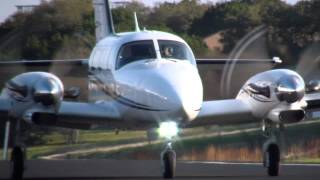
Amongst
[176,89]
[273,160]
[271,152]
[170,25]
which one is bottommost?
[273,160]

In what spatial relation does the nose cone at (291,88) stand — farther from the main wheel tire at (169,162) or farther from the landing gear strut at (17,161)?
the landing gear strut at (17,161)

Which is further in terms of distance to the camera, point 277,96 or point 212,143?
point 212,143

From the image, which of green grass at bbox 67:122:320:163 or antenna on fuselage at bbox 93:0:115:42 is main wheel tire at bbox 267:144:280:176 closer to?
antenna on fuselage at bbox 93:0:115:42

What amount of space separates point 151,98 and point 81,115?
189 centimetres

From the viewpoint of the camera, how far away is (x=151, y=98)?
1800 centimetres

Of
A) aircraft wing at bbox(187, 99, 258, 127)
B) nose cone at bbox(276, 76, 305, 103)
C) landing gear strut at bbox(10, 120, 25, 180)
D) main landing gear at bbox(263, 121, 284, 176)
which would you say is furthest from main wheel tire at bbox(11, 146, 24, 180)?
nose cone at bbox(276, 76, 305, 103)

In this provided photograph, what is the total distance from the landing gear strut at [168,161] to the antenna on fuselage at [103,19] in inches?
256

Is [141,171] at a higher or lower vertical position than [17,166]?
higher

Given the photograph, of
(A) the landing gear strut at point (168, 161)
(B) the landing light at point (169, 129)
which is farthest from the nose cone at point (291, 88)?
(A) the landing gear strut at point (168, 161)

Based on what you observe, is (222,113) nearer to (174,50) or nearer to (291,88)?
(291,88)

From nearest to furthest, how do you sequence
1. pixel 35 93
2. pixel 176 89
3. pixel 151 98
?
pixel 176 89, pixel 151 98, pixel 35 93

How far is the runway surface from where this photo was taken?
19422 millimetres

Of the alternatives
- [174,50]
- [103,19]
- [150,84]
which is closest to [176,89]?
[150,84]

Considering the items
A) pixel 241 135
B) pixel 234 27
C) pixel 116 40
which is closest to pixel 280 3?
pixel 234 27
